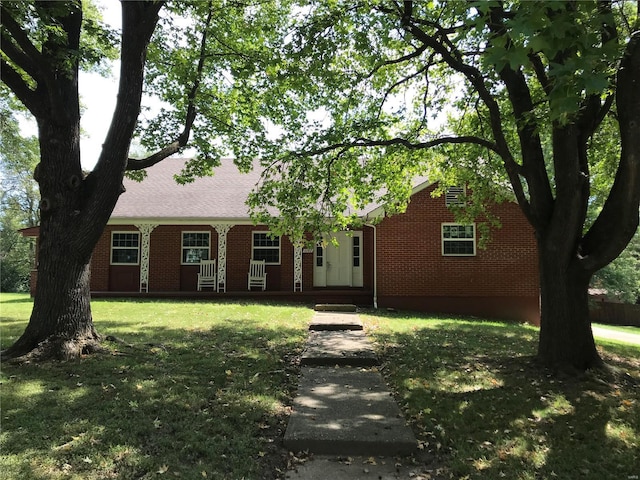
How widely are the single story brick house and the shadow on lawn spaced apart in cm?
919

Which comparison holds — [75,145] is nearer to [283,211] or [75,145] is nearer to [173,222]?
[283,211]

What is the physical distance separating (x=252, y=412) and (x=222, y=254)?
13.4 meters

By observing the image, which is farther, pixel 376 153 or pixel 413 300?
pixel 413 300

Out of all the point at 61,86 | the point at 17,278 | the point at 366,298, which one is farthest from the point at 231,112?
the point at 17,278

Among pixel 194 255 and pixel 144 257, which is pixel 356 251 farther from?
pixel 144 257

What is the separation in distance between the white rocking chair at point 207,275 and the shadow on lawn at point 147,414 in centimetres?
1049

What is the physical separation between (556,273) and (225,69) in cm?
896

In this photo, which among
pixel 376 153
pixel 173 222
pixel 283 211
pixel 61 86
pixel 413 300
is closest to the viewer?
pixel 61 86

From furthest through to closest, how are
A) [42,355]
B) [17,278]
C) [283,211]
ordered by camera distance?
1. [17,278]
2. [283,211]
3. [42,355]

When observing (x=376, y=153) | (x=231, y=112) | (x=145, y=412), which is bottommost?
(x=145, y=412)

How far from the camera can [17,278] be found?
38.7m

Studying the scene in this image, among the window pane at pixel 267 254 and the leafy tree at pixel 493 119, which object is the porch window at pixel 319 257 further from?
the leafy tree at pixel 493 119

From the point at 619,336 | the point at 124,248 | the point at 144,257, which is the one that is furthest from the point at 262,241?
the point at 619,336

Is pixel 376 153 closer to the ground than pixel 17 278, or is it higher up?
higher up
